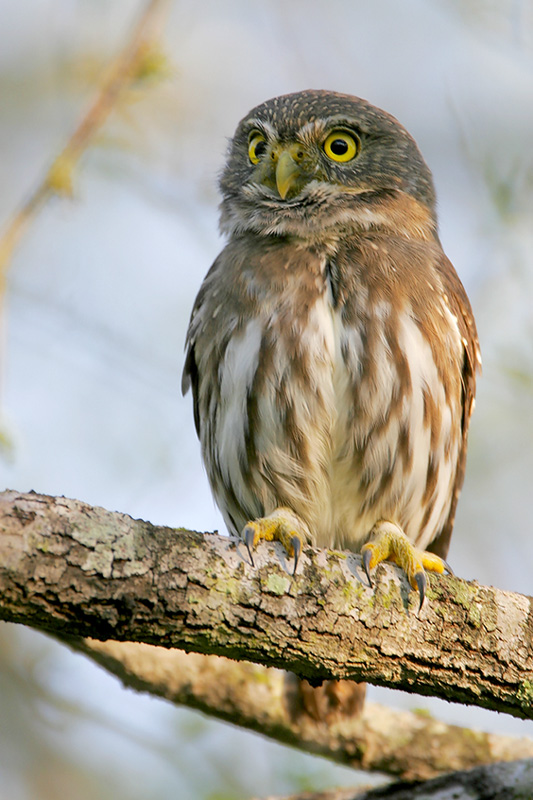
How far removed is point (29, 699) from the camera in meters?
5.60

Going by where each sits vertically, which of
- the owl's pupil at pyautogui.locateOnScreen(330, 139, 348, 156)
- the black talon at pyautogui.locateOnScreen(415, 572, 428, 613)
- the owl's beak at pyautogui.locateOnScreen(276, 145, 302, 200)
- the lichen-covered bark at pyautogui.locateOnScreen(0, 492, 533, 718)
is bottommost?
the lichen-covered bark at pyautogui.locateOnScreen(0, 492, 533, 718)

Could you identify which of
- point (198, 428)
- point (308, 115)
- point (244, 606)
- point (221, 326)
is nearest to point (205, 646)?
point (244, 606)

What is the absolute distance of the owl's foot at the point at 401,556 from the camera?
343 cm

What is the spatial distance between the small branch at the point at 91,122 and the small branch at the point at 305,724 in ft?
6.68

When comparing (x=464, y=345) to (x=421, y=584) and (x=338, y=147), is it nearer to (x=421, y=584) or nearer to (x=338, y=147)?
(x=338, y=147)

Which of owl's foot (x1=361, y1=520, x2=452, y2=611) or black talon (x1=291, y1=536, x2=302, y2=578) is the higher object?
owl's foot (x1=361, y1=520, x2=452, y2=611)

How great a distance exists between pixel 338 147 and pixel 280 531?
7.25 ft

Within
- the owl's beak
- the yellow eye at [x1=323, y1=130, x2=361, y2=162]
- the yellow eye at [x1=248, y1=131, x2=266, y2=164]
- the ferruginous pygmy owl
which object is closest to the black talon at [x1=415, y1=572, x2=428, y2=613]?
the ferruginous pygmy owl

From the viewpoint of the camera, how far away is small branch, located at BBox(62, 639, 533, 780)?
436cm

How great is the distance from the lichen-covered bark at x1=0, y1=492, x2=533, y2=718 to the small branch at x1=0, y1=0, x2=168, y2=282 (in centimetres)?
157

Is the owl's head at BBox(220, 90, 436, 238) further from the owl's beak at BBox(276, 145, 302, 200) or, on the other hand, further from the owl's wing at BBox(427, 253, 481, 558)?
the owl's wing at BBox(427, 253, 481, 558)

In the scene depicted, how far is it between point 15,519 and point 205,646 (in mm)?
767

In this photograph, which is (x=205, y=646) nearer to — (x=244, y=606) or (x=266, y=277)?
(x=244, y=606)

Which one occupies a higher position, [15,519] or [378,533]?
[378,533]
